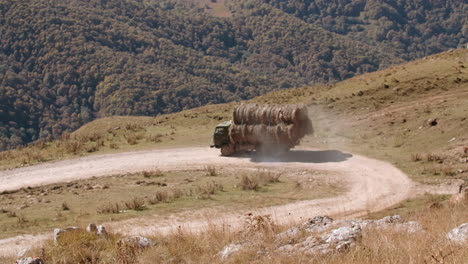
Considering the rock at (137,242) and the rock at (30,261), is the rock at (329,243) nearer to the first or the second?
the rock at (137,242)

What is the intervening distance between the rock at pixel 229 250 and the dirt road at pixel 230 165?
2.95 metres

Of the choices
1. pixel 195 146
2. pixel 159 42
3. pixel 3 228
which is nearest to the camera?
pixel 3 228

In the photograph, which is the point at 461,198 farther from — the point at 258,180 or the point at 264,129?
the point at 264,129

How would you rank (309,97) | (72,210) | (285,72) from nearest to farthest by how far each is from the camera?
(72,210)
(309,97)
(285,72)

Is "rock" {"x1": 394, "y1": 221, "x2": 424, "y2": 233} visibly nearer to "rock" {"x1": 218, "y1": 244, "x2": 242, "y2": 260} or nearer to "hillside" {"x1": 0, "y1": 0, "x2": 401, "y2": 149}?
"rock" {"x1": 218, "y1": 244, "x2": 242, "y2": 260}

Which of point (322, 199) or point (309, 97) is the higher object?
point (309, 97)

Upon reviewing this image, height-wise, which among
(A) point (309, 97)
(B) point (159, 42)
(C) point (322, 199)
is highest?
(B) point (159, 42)

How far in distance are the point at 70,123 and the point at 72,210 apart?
91.0 m

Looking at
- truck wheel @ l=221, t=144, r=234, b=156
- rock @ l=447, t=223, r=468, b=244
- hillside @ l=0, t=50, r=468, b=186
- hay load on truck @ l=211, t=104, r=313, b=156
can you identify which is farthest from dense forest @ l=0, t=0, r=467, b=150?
rock @ l=447, t=223, r=468, b=244

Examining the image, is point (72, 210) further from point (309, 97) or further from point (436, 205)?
point (309, 97)

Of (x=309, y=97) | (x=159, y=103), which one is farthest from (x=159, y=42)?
(x=309, y=97)

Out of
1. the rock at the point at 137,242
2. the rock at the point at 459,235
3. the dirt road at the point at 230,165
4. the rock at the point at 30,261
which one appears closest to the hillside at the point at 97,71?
the dirt road at the point at 230,165

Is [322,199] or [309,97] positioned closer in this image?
[322,199]

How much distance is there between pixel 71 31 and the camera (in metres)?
125
